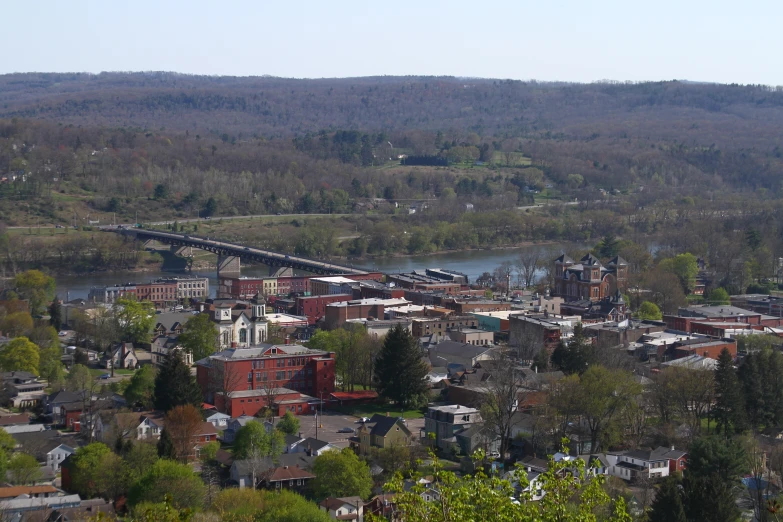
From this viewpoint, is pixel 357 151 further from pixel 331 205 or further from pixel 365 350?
pixel 365 350

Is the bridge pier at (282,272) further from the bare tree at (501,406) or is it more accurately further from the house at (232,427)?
the bare tree at (501,406)

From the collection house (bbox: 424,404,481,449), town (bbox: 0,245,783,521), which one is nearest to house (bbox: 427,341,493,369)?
town (bbox: 0,245,783,521)

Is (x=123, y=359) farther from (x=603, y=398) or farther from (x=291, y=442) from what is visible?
(x=603, y=398)

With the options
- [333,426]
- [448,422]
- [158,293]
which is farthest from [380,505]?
[158,293]

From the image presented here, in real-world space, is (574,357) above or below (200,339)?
above

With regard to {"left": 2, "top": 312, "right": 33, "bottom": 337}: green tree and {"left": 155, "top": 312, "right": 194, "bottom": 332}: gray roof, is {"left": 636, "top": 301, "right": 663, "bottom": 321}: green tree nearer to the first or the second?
{"left": 155, "top": 312, "right": 194, "bottom": 332}: gray roof

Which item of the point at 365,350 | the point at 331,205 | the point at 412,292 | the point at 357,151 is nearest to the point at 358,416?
the point at 365,350
